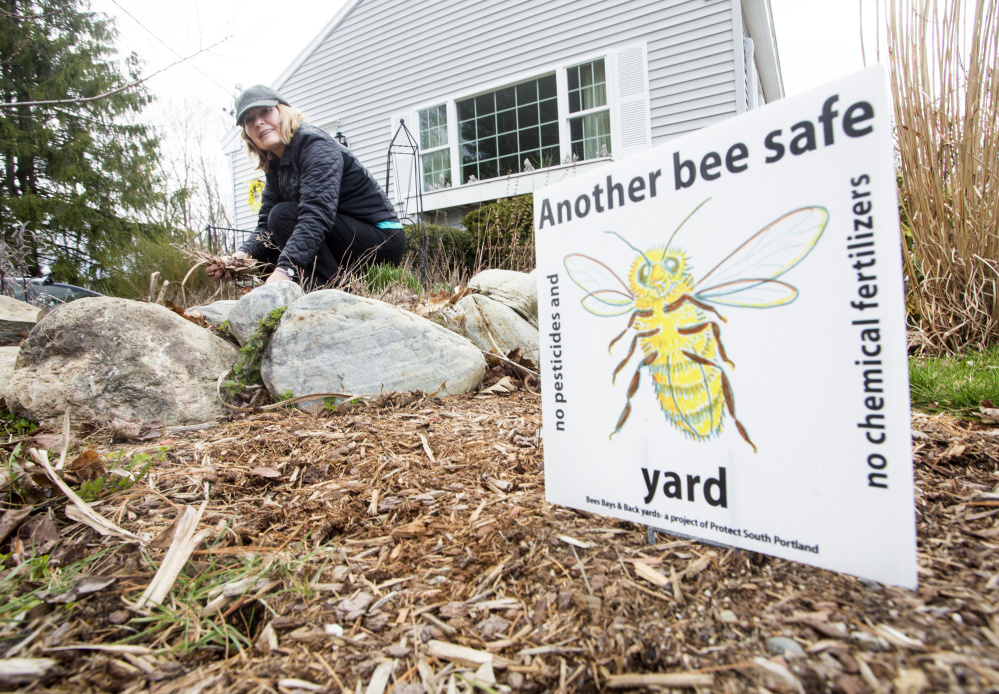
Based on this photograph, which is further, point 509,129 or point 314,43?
point 314,43

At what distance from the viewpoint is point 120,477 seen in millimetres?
1538

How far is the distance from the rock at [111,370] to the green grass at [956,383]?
3.01 meters

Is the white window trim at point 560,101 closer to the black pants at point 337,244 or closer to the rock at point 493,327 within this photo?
the black pants at point 337,244

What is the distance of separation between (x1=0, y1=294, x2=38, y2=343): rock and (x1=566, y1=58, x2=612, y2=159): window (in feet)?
22.3

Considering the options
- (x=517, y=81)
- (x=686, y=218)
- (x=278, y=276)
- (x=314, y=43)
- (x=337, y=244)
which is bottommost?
(x=686, y=218)

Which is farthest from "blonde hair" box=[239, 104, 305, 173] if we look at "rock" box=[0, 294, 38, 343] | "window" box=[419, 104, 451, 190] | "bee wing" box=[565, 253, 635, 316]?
"window" box=[419, 104, 451, 190]

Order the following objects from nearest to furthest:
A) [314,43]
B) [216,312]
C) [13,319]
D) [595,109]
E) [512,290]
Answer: [13,319]
[216,312]
[512,290]
[595,109]
[314,43]

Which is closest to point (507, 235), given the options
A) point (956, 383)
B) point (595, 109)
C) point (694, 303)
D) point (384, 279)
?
point (384, 279)

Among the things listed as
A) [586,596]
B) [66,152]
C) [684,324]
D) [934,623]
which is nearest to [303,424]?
[586,596]

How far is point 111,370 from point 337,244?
1917 mm

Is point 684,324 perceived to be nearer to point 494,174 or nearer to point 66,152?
point 494,174

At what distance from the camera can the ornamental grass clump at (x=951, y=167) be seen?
8.14ft

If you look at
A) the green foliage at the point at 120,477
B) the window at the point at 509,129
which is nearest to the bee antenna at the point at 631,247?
the green foliage at the point at 120,477

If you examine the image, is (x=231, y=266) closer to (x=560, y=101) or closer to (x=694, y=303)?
(x=694, y=303)
